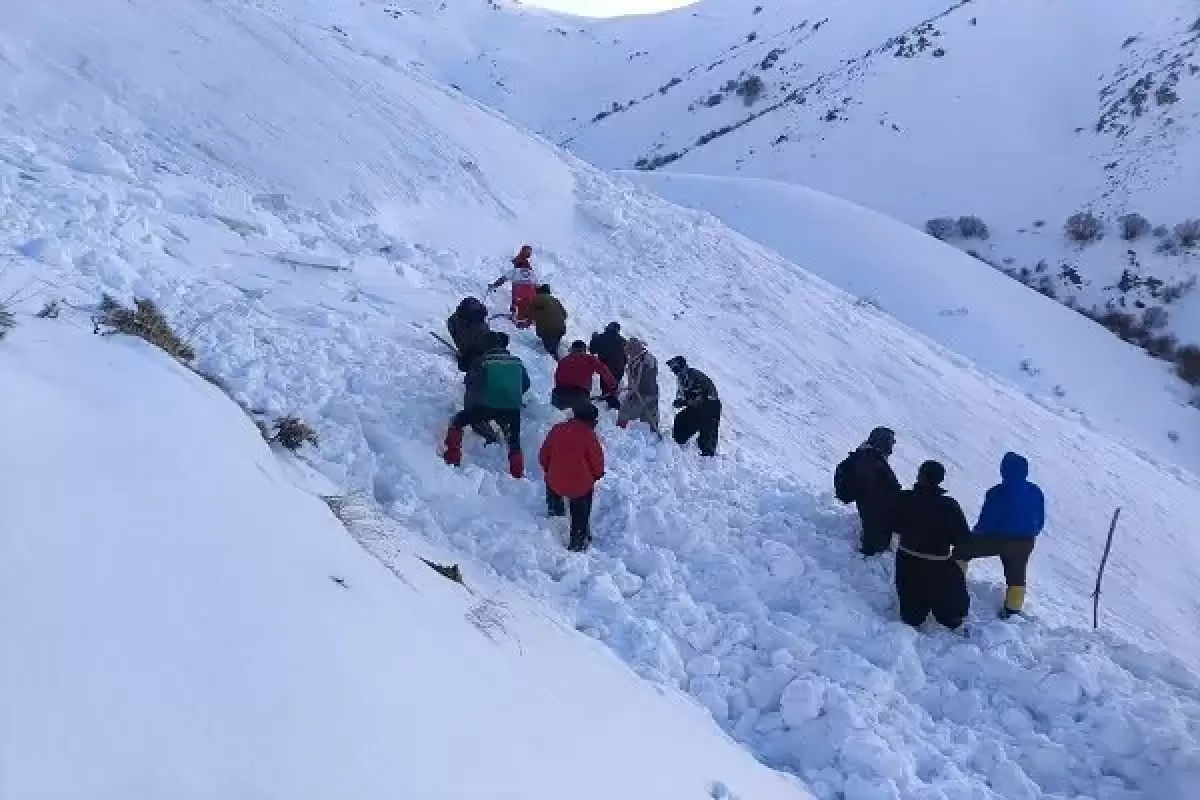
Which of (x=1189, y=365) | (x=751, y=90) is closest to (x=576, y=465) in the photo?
(x=1189, y=365)

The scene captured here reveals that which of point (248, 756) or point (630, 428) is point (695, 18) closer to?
point (630, 428)

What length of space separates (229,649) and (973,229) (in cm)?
4353

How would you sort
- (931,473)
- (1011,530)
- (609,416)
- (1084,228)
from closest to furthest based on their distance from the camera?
(931,473) < (1011,530) < (609,416) < (1084,228)

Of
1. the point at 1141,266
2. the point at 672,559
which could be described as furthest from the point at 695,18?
the point at 672,559

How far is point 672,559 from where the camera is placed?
808cm

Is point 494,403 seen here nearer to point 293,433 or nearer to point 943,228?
point 293,433

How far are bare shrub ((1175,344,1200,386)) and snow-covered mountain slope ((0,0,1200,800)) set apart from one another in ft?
29.5

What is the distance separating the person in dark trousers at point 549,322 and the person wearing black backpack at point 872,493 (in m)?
3.72

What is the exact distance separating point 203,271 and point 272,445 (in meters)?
3.99

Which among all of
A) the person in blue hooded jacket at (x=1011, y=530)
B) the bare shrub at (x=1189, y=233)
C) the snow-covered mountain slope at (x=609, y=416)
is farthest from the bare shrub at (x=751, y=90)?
the person in blue hooded jacket at (x=1011, y=530)

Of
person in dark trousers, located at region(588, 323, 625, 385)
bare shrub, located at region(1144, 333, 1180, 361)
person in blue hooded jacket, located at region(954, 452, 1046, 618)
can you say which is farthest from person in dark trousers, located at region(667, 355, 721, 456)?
bare shrub, located at region(1144, 333, 1180, 361)

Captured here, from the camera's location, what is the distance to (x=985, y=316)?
87.2 ft

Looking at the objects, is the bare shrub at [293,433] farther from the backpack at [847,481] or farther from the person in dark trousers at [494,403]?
the backpack at [847,481]

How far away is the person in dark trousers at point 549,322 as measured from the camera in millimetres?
11141
